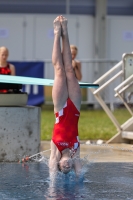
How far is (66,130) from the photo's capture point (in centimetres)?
496

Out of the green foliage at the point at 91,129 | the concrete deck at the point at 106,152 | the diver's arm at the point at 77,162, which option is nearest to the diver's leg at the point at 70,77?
the diver's arm at the point at 77,162

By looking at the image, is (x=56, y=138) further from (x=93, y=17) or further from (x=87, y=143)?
(x=93, y=17)

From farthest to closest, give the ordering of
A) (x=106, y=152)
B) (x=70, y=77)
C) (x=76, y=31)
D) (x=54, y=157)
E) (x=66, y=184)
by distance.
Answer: (x=76, y=31), (x=106, y=152), (x=70, y=77), (x=54, y=157), (x=66, y=184)

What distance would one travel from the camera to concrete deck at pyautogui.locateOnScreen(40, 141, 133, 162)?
23.3 feet

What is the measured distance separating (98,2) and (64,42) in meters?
14.0

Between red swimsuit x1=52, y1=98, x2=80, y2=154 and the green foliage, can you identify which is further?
the green foliage

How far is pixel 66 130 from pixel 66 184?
1.54 feet

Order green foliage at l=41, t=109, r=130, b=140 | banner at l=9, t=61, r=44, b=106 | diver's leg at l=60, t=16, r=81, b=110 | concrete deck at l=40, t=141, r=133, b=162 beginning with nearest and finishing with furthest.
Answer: diver's leg at l=60, t=16, r=81, b=110 → concrete deck at l=40, t=141, r=133, b=162 → green foliage at l=41, t=109, r=130, b=140 → banner at l=9, t=61, r=44, b=106

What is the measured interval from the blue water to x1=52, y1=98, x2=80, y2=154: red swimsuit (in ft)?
1.10

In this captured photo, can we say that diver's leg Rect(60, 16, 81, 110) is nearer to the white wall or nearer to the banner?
the banner

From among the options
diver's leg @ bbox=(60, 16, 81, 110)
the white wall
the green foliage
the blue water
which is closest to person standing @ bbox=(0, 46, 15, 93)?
the green foliage

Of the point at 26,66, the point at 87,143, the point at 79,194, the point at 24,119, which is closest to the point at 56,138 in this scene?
the point at 79,194

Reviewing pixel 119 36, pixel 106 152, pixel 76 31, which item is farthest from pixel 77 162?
pixel 119 36

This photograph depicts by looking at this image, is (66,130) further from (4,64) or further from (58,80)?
(4,64)
